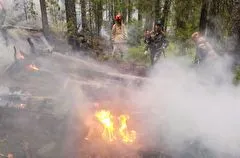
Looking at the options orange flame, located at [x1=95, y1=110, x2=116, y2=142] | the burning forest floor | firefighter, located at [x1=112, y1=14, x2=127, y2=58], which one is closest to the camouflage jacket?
firefighter, located at [x1=112, y1=14, x2=127, y2=58]

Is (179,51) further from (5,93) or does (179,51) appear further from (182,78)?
(5,93)

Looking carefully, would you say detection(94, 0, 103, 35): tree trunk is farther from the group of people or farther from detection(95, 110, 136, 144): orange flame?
detection(95, 110, 136, 144): orange flame

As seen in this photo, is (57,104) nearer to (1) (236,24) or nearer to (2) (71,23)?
(1) (236,24)

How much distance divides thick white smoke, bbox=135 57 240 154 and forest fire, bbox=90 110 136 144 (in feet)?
2.14

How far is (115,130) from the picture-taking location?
838 centimetres

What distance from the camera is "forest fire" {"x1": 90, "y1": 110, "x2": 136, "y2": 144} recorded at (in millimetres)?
8180

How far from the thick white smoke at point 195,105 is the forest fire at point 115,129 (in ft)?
2.14

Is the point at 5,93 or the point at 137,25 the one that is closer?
the point at 5,93

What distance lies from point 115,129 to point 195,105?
8.74 feet

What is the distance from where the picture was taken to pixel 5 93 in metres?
10.0

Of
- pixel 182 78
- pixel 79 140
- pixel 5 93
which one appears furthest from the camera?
pixel 182 78

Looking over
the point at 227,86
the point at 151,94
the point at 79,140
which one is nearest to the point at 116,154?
the point at 79,140

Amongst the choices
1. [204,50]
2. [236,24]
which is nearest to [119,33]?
[204,50]

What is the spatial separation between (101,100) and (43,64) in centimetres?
→ 310
